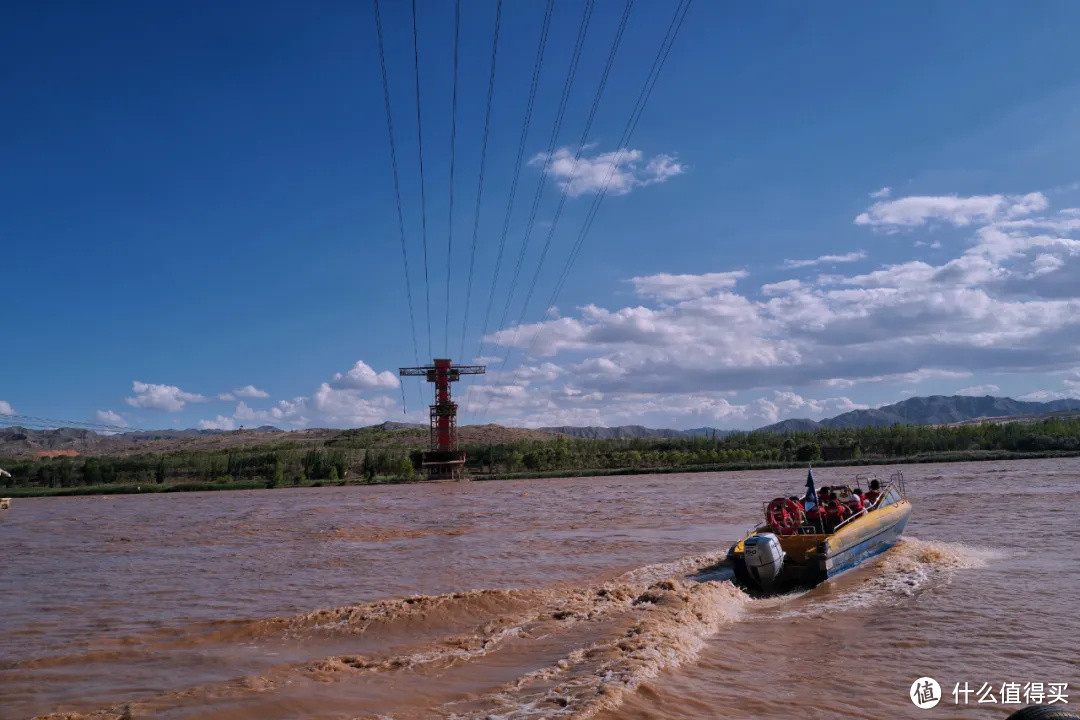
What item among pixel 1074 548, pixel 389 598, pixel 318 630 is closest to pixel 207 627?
pixel 318 630

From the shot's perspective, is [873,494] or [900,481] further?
[900,481]

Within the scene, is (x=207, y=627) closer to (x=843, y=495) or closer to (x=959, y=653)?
(x=959, y=653)

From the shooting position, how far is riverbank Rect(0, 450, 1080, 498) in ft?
160

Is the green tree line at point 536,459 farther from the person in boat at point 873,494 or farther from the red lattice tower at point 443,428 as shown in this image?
the person in boat at point 873,494

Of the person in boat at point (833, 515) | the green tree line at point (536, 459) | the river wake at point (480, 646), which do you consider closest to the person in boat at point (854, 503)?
the person in boat at point (833, 515)

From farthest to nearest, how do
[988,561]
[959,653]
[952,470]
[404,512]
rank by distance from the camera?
[952,470], [404,512], [988,561], [959,653]

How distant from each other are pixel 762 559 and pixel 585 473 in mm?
41951

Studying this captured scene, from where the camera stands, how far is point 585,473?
53375 mm

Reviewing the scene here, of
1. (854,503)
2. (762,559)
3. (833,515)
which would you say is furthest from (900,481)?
(762,559)

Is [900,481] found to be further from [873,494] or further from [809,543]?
[809,543]

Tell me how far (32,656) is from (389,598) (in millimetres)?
4718

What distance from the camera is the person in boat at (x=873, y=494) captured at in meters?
15.5

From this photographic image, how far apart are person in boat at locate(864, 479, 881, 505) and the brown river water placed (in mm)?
1226

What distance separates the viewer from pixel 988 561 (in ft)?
44.3
